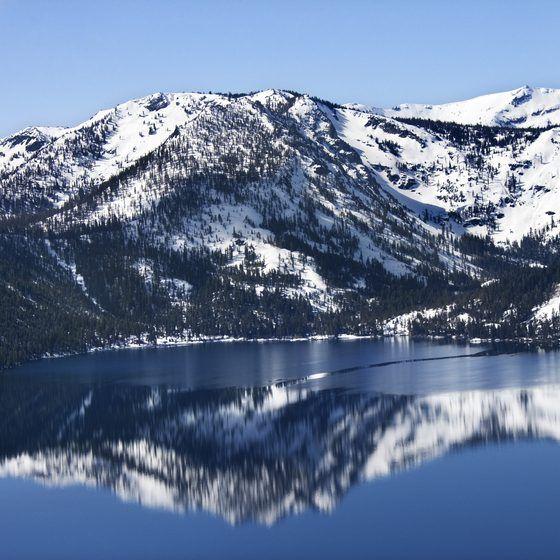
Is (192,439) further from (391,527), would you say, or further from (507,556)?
(507,556)

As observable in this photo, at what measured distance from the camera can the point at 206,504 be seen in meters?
155

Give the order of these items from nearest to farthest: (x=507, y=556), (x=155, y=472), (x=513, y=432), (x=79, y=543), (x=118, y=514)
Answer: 1. (x=507, y=556)
2. (x=79, y=543)
3. (x=118, y=514)
4. (x=155, y=472)
5. (x=513, y=432)

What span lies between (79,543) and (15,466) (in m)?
48.6

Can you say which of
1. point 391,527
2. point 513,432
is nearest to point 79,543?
point 391,527

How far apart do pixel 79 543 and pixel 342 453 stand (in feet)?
191

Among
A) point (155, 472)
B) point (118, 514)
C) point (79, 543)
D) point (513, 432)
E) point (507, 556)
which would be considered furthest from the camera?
point (513, 432)

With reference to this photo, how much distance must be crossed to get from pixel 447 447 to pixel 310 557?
62.7m

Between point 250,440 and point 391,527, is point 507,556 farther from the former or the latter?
point 250,440

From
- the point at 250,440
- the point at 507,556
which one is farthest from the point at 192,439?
the point at 507,556

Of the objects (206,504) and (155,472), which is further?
(155,472)

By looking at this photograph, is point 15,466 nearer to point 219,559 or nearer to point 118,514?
point 118,514

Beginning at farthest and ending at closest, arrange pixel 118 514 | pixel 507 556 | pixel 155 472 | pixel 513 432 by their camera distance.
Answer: pixel 513 432
pixel 155 472
pixel 118 514
pixel 507 556

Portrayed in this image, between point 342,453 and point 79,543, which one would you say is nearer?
point 79,543

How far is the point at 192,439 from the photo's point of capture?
655 ft
